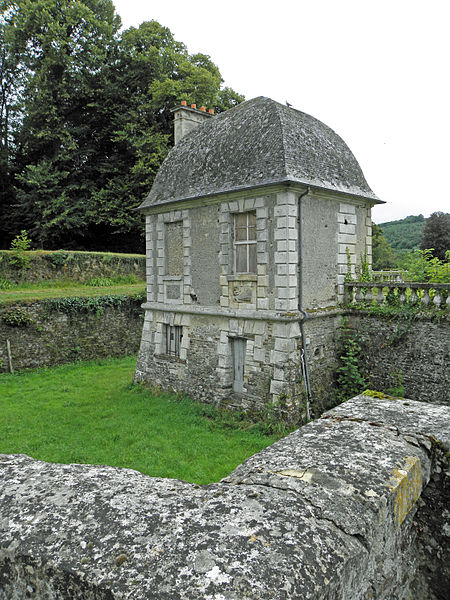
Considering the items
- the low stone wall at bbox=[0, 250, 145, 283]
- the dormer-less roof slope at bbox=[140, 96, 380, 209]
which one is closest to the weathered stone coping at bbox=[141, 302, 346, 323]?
the dormer-less roof slope at bbox=[140, 96, 380, 209]

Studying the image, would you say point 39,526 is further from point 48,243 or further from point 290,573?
point 48,243

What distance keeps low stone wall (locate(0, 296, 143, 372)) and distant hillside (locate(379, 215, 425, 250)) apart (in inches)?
1295

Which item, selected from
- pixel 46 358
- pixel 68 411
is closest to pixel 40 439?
pixel 68 411

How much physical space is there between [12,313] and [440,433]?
14636 mm

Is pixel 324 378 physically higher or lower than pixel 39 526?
lower

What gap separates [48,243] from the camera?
24.5 meters

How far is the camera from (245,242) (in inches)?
381

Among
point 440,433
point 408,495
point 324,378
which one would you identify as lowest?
point 324,378

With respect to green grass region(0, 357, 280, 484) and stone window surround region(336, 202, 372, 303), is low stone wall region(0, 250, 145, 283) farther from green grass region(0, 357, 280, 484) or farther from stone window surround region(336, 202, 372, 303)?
stone window surround region(336, 202, 372, 303)

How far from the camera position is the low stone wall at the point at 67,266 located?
18266 millimetres

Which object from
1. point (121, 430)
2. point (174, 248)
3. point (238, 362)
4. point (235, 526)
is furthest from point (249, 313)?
point (235, 526)

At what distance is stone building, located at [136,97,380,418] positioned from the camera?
8.91 m

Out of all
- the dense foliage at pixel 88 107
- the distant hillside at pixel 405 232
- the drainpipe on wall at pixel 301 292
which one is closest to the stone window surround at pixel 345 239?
the drainpipe on wall at pixel 301 292

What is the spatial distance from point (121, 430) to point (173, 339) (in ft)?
10.9
